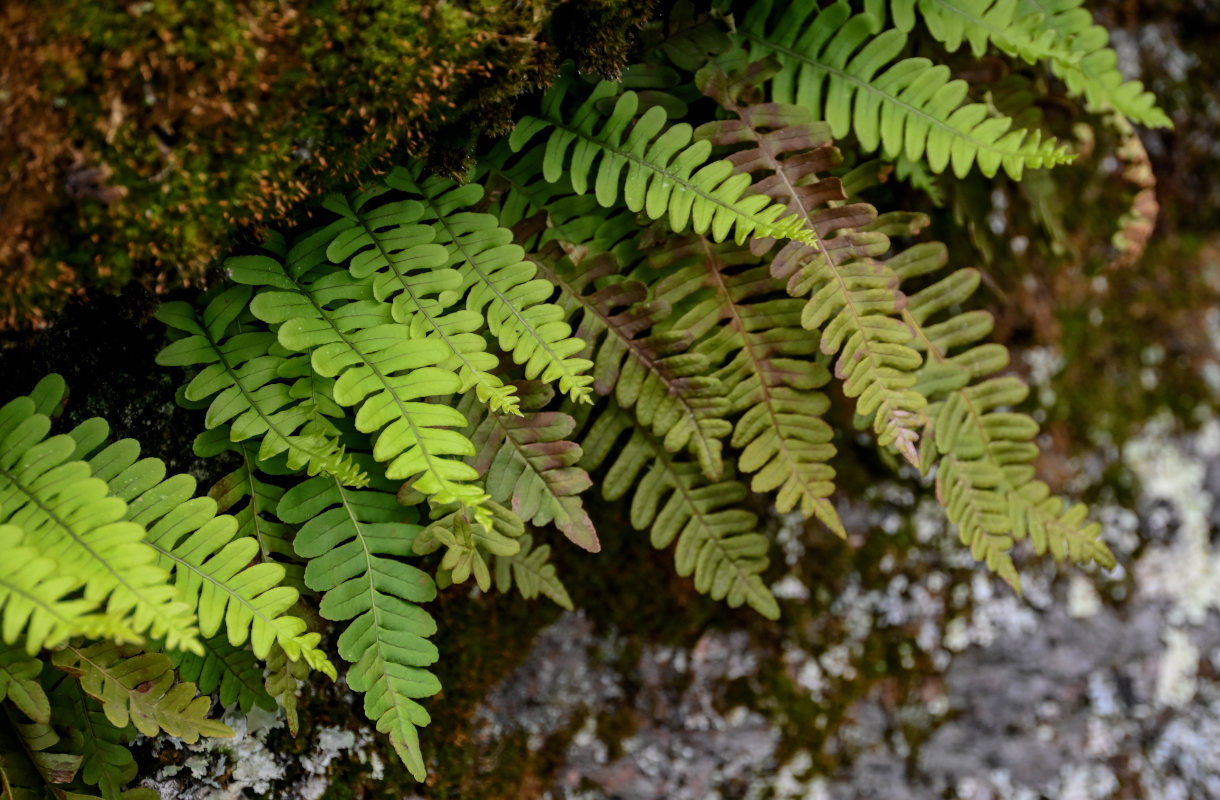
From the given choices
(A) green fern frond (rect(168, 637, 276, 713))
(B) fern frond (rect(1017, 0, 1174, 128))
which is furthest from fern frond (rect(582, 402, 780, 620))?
(B) fern frond (rect(1017, 0, 1174, 128))

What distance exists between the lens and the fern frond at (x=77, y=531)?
4.49ft

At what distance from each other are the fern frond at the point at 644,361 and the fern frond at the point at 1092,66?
1.32m

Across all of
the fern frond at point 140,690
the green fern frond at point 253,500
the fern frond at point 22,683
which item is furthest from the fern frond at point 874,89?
the fern frond at point 22,683

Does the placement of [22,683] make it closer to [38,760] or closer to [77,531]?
[38,760]

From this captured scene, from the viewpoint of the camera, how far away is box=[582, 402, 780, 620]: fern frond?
2.04 metres

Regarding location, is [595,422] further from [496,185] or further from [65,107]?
[65,107]

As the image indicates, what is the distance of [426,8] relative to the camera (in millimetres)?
1581

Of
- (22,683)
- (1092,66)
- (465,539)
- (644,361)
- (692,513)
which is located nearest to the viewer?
(22,683)

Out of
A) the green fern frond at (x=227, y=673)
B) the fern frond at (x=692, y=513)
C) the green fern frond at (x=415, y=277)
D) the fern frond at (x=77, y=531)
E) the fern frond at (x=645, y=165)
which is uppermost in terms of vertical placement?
the fern frond at (x=645, y=165)

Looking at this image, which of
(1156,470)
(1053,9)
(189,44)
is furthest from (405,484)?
(1156,470)

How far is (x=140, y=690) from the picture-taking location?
1.67m

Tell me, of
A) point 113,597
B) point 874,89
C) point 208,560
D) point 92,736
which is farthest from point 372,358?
point 874,89

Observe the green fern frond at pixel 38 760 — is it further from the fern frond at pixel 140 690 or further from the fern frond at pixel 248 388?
the fern frond at pixel 248 388

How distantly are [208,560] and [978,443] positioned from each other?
1.87 m
